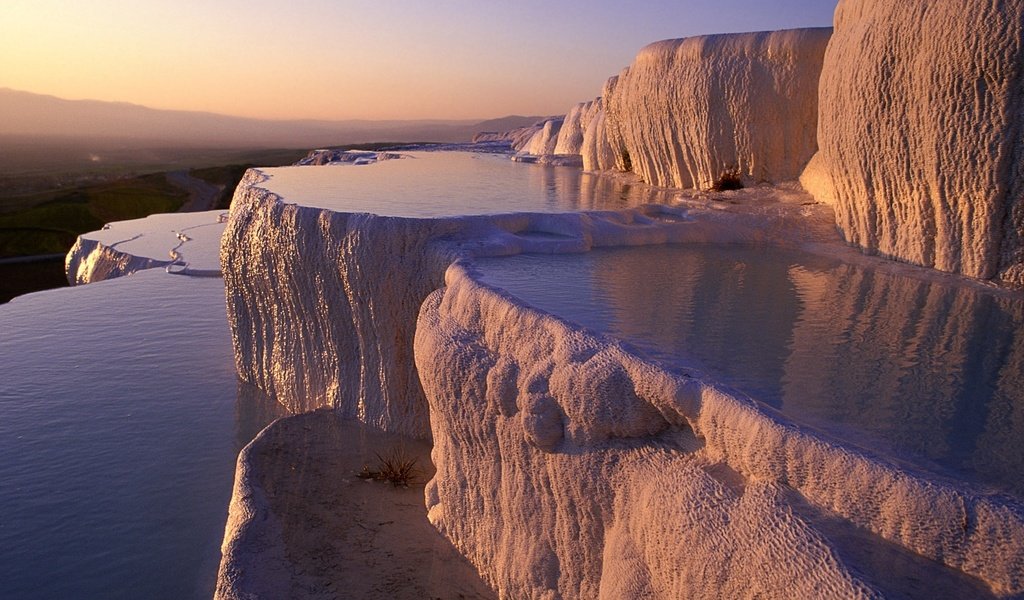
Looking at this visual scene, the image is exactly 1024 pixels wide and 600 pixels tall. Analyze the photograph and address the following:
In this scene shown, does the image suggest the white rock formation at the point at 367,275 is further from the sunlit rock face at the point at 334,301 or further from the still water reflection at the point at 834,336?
the still water reflection at the point at 834,336

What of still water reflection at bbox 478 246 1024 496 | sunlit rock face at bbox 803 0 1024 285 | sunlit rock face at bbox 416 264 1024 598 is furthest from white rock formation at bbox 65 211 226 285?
sunlit rock face at bbox 803 0 1024 285

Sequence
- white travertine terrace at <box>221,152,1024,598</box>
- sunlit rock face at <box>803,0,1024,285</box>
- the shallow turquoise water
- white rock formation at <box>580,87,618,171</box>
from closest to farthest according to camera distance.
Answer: white travertine terrace at <box>221,152,1024,598</box>, sunlit rock face at <box>803,0,1024,285</box>, the shallow turquoise water, white rock formation at <box>580,87,618,171</box>

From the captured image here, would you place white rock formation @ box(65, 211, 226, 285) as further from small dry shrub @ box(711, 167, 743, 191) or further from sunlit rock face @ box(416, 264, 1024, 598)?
sunlit rock face @ box(416, 264, 1024, 598)

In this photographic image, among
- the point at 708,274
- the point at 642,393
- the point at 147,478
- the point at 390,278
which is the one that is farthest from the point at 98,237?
the point at 642,393

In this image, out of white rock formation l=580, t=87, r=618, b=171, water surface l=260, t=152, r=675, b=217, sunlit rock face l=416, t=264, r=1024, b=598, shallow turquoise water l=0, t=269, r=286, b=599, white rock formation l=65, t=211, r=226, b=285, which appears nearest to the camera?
sunlit rock face l=416, t=264, r=1024, b=598

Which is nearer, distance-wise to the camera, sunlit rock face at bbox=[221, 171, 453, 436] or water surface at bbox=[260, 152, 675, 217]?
sunlit rock face at bbox=[221, 171, 453, 436]

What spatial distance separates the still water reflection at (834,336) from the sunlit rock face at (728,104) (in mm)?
3358

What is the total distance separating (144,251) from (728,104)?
1227cm

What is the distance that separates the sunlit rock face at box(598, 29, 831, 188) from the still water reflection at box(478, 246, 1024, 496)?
132 inches

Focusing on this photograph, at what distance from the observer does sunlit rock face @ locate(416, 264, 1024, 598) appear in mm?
2127

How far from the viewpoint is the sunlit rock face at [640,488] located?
2127 mm

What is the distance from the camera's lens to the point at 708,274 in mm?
5145

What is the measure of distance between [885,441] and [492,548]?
8.25 ft

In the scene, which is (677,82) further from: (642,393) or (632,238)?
(642,393)
